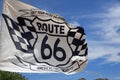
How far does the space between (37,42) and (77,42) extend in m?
1.54

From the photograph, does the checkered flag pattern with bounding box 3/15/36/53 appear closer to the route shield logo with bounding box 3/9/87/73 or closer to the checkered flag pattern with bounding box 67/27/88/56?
the route shield logo with bounding box 3/9/87/73

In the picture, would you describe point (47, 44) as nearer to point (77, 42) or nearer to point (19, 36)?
point (19, 36)

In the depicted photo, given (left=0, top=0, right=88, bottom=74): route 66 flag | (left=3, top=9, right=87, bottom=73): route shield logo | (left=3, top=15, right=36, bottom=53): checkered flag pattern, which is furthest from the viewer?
(left=3, top=9, right=87, bottom=73): route shield logo

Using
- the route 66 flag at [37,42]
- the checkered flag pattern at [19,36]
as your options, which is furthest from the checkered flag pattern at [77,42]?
the checkered flag pattern at [19,36]

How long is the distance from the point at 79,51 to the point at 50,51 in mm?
1142

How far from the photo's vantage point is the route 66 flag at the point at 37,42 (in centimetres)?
1459

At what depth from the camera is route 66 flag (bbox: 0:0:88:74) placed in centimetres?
1459


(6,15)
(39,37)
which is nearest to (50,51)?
(39,37)

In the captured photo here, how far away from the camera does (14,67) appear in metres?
14.6

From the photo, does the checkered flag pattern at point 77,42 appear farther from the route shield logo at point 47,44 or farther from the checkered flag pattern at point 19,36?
the checkered flag pattern at point 19,36

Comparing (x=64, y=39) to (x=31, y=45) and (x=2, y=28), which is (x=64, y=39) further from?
(x=2, y=28)

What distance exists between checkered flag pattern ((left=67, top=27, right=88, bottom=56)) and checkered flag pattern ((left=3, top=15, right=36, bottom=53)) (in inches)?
60.2

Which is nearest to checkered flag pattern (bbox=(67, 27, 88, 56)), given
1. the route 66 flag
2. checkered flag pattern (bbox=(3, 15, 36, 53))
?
the route 66 flag

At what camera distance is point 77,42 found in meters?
16.3
